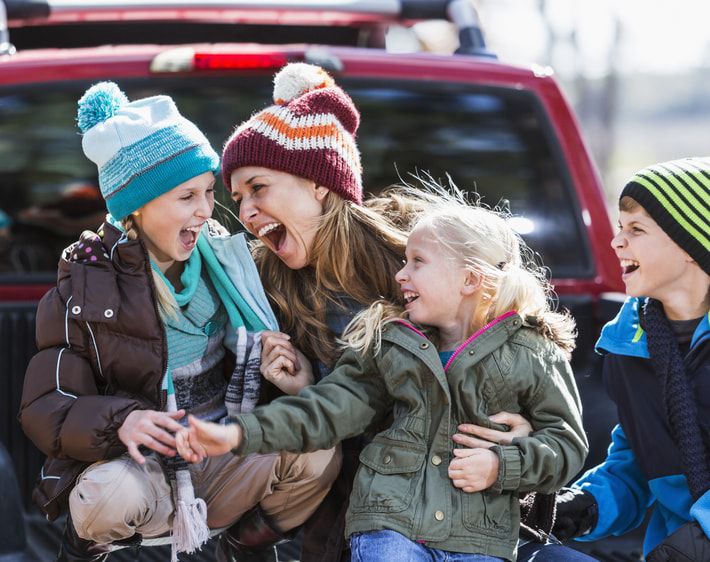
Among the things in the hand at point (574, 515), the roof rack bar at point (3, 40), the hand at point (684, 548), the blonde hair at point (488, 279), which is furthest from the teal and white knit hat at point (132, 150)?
the hand at point (684, 548)

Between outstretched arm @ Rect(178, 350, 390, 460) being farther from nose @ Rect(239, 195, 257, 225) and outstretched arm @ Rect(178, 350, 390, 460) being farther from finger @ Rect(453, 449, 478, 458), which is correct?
nose @ Rect(239, 195, 257, 225)

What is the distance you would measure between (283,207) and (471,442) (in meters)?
0.90

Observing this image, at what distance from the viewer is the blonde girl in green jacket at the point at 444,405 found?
2.76 m

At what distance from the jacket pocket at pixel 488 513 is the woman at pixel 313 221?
1.59 feet

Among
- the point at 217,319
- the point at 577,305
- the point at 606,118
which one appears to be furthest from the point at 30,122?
the point at 606,118

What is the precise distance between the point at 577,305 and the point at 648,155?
80.9 ft

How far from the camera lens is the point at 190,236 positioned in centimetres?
318

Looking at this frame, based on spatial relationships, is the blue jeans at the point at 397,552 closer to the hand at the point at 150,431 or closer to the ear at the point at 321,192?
the hand at the point at 150,431

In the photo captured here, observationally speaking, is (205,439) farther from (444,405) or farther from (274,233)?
(274,233)

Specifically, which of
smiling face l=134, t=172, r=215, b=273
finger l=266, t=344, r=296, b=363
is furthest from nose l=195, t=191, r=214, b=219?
finger l=266, t=344, r=296, b=363

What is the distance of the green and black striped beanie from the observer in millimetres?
2969

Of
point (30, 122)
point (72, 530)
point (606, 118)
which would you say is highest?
point (30, 122)

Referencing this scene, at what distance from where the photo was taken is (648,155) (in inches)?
1077

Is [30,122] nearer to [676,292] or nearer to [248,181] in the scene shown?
[248,181]
